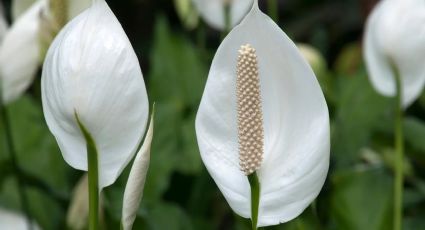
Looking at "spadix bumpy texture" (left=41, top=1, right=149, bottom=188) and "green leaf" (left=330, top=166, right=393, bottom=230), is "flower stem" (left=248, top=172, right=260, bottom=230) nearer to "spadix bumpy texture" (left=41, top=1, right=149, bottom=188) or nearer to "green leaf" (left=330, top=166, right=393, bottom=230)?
"spadix bumpy texture" (left=41, top=1, right=149, bottom=188)

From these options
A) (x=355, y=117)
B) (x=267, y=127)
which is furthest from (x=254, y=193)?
(x=355, y=117)

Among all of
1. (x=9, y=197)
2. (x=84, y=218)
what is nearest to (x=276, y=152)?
(x=84, y=218)

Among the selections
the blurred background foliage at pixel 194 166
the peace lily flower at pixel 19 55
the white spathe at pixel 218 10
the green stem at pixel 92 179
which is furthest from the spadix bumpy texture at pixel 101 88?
the white spathe at pixel 218 10

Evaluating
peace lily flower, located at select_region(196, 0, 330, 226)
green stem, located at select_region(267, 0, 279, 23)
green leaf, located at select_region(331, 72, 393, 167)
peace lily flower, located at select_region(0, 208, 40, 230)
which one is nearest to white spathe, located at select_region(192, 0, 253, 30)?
green stem, located at select_region(267, 0, 279, 23)

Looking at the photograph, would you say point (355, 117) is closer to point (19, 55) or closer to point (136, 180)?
point (19, 55)

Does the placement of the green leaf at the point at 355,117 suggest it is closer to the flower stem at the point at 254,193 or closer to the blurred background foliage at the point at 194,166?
the blurred background foliage at the point at 194,166
